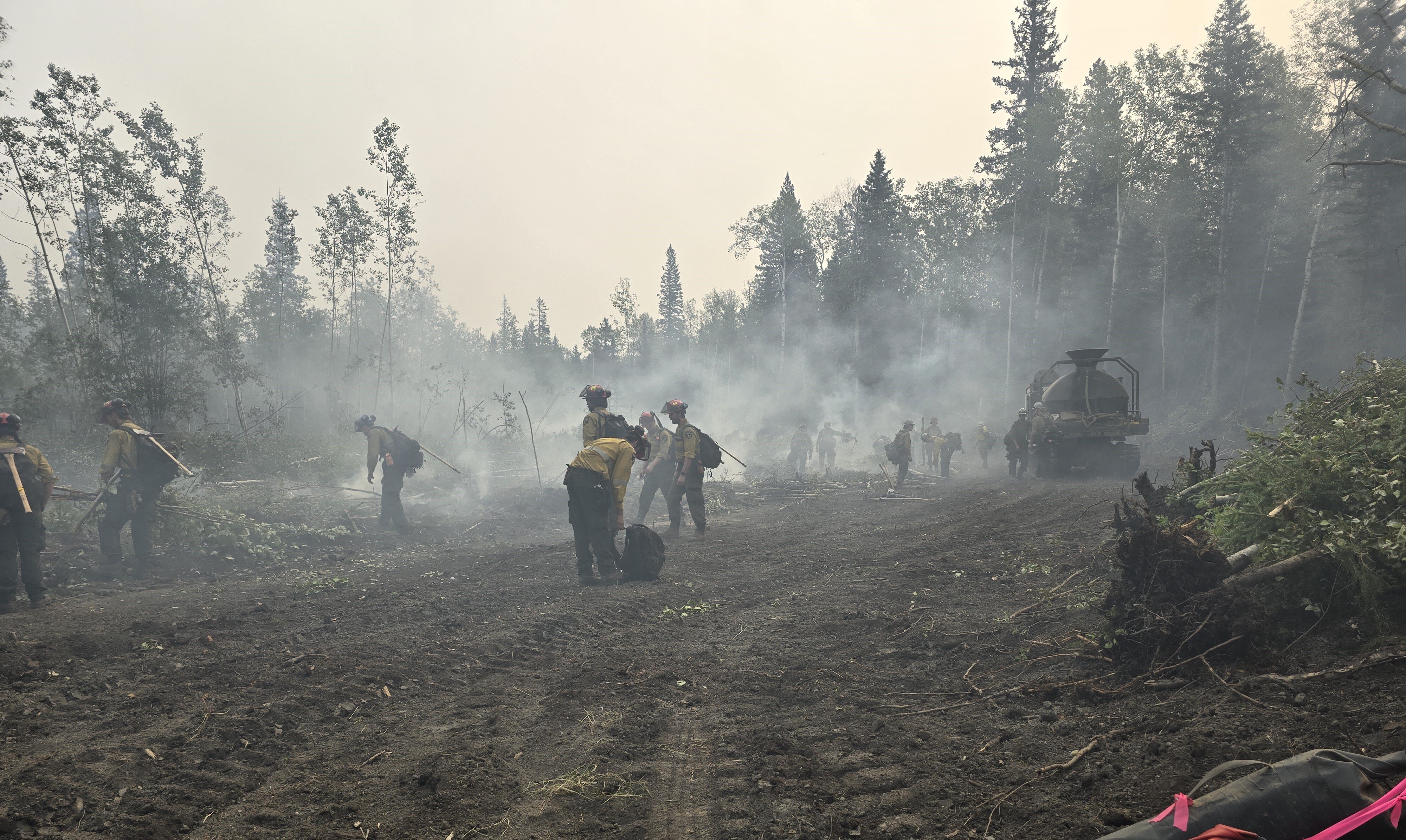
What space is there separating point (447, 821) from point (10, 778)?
2.17m

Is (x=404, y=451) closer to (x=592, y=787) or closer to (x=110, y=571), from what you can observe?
(x=110, y=571)

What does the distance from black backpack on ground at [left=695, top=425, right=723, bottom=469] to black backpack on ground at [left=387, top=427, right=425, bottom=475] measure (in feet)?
17.6

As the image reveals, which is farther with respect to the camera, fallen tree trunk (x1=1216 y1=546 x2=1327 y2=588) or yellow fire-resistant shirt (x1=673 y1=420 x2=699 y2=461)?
yellow fire-resistant shirt (x1=673 y1=420 x2=699 y2=461)

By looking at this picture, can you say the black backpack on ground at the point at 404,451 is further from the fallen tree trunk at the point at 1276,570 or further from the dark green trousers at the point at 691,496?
the fallen tree trunk at the point at 1276,570

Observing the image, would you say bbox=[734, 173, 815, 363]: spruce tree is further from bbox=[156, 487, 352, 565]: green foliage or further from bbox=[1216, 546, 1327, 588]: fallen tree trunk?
bbox=[1216, 546, 1327, 588]: fallen tree trunk

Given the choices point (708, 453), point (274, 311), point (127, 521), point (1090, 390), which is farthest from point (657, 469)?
point (274, 311)

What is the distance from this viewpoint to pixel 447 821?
295cm

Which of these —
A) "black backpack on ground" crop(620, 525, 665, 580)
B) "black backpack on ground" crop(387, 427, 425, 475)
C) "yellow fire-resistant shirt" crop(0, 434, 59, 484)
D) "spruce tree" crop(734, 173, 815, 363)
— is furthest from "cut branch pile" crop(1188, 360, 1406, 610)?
"spruce tree" crop(734, 173, 815, 363)

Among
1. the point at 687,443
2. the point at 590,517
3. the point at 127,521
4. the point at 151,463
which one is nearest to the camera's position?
the point at 590,517

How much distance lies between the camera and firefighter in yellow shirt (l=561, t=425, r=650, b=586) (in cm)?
771

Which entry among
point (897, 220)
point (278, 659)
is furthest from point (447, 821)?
point (897, 220)

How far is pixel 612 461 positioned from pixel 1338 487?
627cm

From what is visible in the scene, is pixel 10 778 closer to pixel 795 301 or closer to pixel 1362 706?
pixel 1362 706

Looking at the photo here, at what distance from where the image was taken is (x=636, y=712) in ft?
13.6
